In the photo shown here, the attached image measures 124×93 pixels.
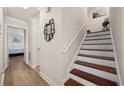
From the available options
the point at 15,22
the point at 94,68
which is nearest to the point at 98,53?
the point at 94,68

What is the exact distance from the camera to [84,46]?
119 inches

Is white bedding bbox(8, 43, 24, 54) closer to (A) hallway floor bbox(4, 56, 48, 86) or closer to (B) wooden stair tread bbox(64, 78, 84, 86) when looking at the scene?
(A) hallway floor bbox(4, 56, 48, 86)

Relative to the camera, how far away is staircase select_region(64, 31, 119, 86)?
1762 millimetres

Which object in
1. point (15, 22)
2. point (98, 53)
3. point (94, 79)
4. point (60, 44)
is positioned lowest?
point (94, 79)

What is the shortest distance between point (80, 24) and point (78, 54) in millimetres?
955

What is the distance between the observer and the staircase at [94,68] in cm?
176

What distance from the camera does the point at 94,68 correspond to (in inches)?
80.4

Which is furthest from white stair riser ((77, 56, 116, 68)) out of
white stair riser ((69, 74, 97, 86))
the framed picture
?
the framed picture

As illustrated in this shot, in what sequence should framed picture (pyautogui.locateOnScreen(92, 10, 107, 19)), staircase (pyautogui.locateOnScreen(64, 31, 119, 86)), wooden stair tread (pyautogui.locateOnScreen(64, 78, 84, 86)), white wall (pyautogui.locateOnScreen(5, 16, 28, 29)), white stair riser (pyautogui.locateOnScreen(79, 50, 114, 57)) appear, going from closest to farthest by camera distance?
staircase (pyautogui.locateOnScreen(64, 31, 119, 86)) < wooden stair tread (pyautogui.locateOnScreen(64, 78, 84, 86)) < white stair riser (pyautogui.locateOnScreen(79, 50, 114, 57)) < white wall (pyautogui.locateOnScreen(5, 16, 28, 29)) < framed picture (pyautogui.locateOnScreen(92, 10, 107, 19))

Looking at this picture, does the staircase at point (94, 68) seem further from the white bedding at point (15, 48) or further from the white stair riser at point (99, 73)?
the white bedding at point (15, 48)

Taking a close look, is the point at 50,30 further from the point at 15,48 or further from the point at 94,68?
the point at 15,48
